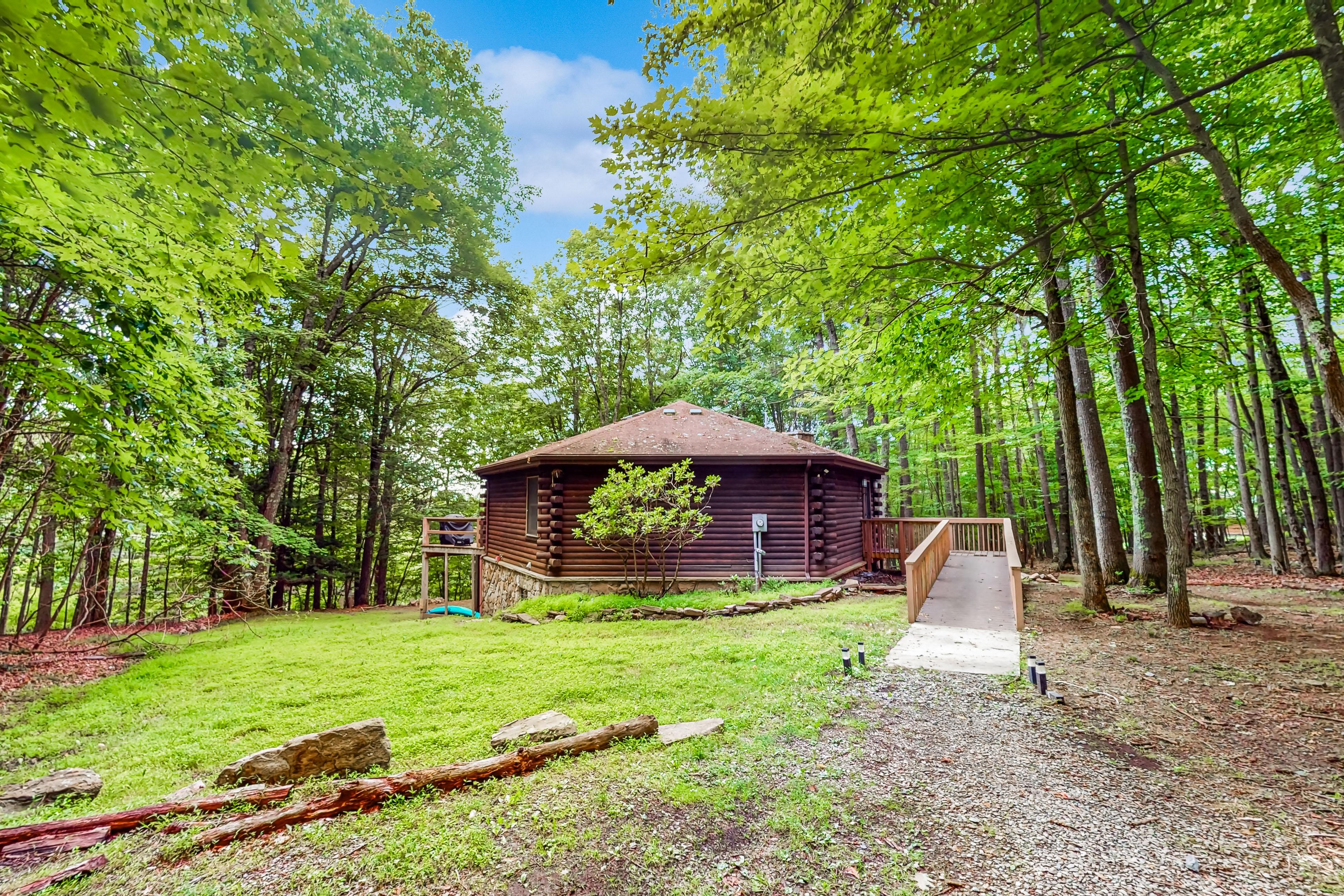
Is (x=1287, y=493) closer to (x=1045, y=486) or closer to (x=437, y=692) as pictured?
(x=1045, y=486)

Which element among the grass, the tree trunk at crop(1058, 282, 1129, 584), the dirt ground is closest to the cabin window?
the grass

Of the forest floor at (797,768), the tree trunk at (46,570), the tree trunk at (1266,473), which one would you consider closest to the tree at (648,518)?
the forest floor at (797,768)

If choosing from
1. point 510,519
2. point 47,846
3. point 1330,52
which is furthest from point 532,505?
point 1330,52

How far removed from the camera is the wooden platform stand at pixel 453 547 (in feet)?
49.3

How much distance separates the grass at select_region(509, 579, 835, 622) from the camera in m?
9.38

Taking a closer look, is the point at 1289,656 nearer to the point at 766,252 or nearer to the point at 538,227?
the point at 766,252

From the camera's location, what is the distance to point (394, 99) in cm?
1220

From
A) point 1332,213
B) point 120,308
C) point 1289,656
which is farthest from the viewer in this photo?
point 1332,213

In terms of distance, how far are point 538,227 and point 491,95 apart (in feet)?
12.5

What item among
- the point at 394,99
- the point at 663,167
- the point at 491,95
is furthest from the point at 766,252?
the point at 491,95

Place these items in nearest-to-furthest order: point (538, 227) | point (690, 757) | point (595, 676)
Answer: point (690, 757), point (595, 676), point (538, 227)

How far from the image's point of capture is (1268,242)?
375cm

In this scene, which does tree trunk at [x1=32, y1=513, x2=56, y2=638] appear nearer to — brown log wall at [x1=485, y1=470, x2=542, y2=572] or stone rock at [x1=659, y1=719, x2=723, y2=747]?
brown log wall at [x1=485, y1=470, x2=542, y2=572]

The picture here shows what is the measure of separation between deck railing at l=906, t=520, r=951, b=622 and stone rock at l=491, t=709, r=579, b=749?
5320 millimetres
